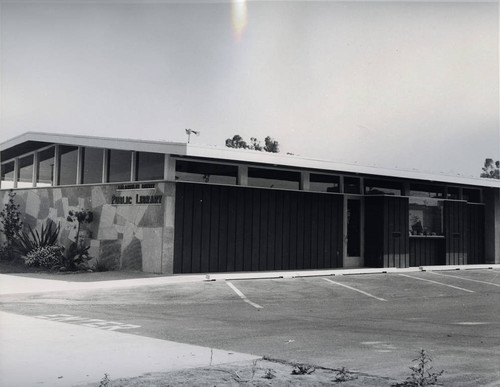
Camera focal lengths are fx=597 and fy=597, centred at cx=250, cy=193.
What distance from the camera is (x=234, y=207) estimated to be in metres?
18.5

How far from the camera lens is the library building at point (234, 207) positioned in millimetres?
17406

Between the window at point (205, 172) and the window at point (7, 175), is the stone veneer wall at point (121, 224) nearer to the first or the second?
the window at point (205, 172)

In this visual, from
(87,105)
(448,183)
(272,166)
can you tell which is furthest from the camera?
(448,183)

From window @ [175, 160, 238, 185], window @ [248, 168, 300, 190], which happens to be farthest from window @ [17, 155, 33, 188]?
window @ [248, 168, 300, 190]

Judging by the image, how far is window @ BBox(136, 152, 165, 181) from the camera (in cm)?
1750

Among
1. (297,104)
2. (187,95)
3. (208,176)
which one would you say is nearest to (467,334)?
(297,104)

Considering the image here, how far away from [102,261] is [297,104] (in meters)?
8.99

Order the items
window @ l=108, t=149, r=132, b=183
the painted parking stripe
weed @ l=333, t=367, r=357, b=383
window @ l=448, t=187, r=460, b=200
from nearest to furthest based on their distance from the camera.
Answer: weed @ l=333, t=367, r=357, b=383 → the painted parking stripe → window @ l=108, t=149, r=132, b=183 → window @ l=448, t=187, r=460, b=200

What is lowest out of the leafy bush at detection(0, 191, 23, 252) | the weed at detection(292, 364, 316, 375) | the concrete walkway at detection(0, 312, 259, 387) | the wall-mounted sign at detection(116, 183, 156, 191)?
the concrete walkway at detection(0, 312, 259, 387)

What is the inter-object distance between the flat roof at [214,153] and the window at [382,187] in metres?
1.26

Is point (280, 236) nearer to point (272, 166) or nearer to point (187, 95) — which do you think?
point (272, 166)

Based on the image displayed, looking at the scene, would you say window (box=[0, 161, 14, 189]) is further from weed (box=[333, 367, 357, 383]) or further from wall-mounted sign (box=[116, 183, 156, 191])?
weed (box=[333, 367, 357, 383])

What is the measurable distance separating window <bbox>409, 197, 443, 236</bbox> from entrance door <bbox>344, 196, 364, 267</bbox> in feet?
7.40

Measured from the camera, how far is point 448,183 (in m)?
24.3
